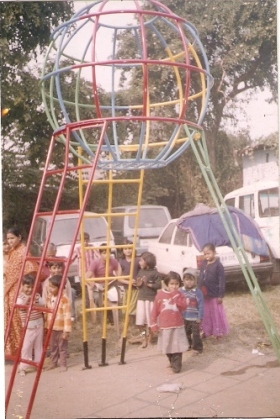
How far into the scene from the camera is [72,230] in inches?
126

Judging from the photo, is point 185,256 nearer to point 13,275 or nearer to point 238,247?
point 238,247

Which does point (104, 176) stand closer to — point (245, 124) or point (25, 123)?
point (25, 123)

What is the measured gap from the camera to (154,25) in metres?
3.12

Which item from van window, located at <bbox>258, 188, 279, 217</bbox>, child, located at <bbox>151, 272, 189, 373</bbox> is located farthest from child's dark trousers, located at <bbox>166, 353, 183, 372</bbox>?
van window, located at <bbox>258, 188, 279, 217</bbox>

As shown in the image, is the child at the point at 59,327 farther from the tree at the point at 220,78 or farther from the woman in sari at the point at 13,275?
the tree at the point at 220,78

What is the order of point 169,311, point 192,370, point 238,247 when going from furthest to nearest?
point 169,311, point 192,370, point 238,247

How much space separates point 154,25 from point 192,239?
136 centimetres

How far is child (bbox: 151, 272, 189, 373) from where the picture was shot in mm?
3086

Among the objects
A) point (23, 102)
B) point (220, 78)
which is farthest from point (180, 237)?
point (23, 102)

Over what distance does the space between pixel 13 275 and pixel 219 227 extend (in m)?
1.31

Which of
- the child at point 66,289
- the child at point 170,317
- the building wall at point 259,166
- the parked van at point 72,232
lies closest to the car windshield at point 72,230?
the parked van at point 72,232

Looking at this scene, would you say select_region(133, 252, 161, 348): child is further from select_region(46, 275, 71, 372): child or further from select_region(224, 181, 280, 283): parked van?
select_region(224, 181, 280, 283): parked van

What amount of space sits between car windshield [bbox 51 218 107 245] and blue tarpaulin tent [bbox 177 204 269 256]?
1.64ft

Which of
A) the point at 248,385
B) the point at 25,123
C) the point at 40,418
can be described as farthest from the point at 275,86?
the point at 40,418
